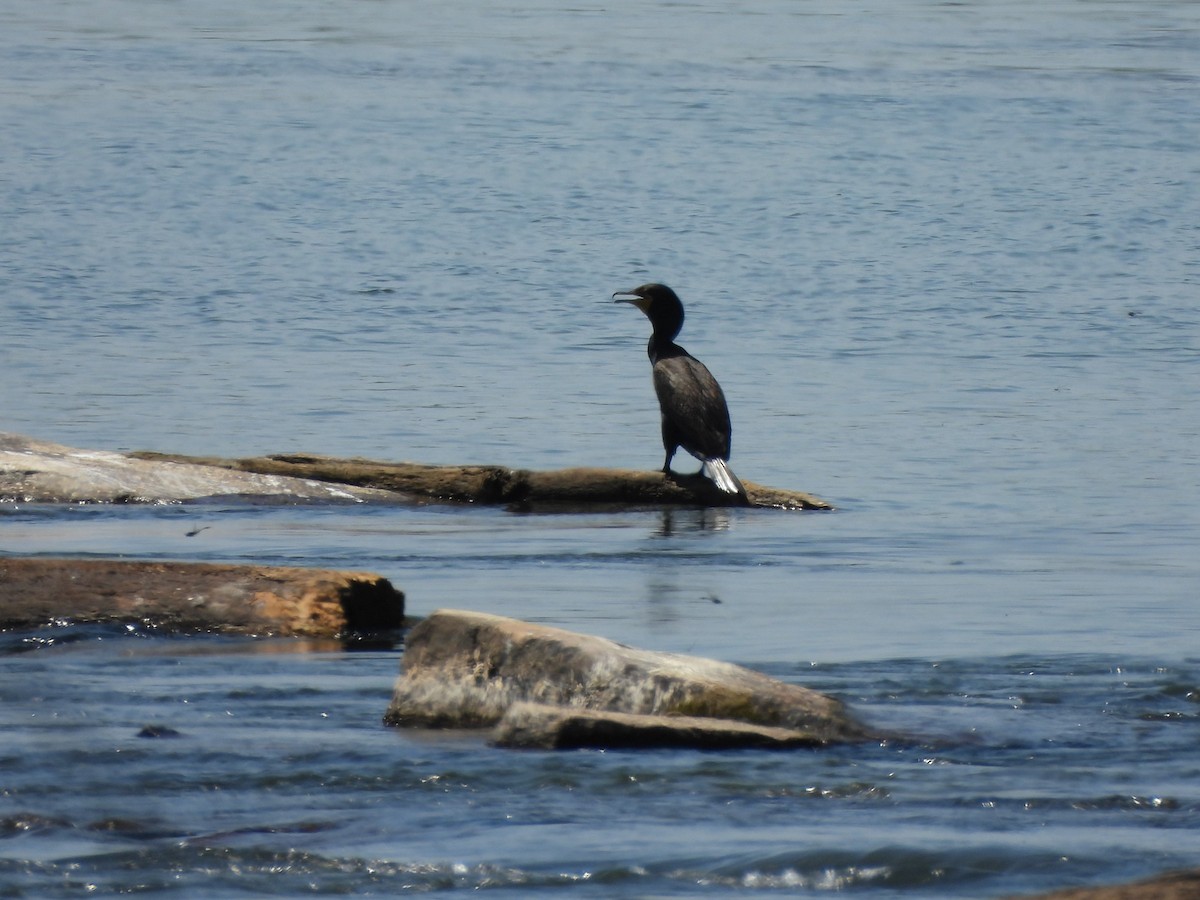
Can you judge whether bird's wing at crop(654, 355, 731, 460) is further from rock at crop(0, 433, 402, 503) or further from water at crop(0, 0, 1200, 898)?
rock at crop(0, 433, 402, 503)

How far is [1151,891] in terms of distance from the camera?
3633 millimetres

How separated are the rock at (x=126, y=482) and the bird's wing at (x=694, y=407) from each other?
1.69 m

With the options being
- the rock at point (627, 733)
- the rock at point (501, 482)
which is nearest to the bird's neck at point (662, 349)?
the rock at point (501, 482)

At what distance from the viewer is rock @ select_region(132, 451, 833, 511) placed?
11.0 metres

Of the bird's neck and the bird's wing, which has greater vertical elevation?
the bird's neck

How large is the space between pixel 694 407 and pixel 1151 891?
8509 mm

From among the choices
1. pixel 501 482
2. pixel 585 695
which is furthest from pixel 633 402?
pixel 585 695

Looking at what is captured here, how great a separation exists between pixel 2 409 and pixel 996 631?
9237mm

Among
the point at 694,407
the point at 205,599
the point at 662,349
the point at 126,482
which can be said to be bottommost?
the point at 205,599

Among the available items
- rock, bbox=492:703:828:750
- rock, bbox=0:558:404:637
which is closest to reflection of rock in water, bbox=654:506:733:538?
rock, bbox=0:558:404:637

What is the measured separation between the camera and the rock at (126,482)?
1066cm

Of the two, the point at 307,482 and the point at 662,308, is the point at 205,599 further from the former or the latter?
the point at 662,308

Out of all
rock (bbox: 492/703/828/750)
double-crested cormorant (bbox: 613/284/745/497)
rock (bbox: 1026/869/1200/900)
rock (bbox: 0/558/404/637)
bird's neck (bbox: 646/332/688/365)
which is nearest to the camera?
rock (bbox: 1026/869/1200/900)

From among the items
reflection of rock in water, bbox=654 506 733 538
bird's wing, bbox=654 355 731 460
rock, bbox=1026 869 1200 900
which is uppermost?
bird's wing, bbox=654 355 731 460
